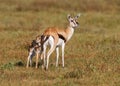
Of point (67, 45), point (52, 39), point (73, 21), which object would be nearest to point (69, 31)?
point (73, 21)

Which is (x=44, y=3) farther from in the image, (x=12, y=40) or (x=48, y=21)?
(x=12, y=40)

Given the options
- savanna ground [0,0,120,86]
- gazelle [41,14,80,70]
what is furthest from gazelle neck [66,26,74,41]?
savanna ground [0,0,120,86]

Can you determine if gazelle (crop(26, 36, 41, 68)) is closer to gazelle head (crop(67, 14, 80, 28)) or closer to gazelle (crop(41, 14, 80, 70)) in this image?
gazelle (crop(41, 14, 80, 70))

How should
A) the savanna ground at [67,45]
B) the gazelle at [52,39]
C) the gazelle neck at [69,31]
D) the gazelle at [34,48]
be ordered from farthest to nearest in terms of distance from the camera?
the gazelle neck at [69,31] → the gazelle at [34,48] → the gazelle at [52,39] → the savanna ground at [67,45]

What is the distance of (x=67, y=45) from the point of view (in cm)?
2084

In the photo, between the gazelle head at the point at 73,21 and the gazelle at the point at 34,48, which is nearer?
the gazelle at the point at 34,48

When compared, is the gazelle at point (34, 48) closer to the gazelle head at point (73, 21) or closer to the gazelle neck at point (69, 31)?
the gazelle neck at point (69, 31)

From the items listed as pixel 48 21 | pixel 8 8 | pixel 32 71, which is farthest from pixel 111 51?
pixel 8 8

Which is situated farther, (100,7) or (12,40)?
(100,7)

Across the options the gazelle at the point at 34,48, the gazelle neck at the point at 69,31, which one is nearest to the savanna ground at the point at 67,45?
the gazelle at the point at 34,48

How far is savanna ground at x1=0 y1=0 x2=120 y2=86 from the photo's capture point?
1315 cm

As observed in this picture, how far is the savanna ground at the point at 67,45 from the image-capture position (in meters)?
13.1

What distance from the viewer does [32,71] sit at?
572 inches

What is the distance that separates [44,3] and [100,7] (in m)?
4.62
